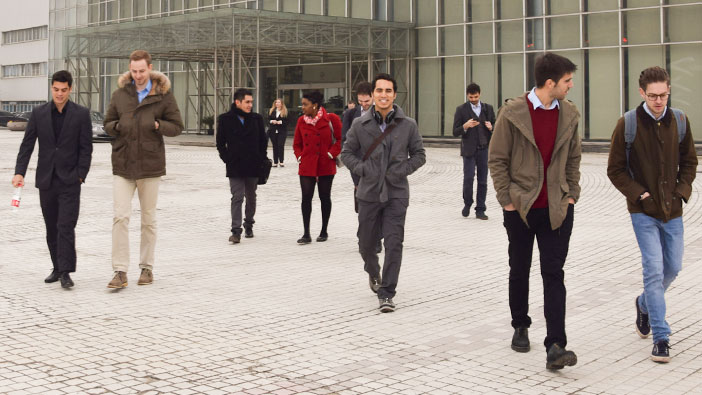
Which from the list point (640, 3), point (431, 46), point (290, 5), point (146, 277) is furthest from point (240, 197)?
point (290, 5)

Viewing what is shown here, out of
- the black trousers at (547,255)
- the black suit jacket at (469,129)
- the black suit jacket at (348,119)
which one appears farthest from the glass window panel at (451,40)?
the black trousers at (547,255)

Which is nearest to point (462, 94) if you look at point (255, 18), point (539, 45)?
point (539, 45)

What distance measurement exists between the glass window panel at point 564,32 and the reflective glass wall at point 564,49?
36mm

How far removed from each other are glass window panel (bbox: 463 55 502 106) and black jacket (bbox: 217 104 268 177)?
25.4 meters

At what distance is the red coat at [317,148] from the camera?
1077 cm

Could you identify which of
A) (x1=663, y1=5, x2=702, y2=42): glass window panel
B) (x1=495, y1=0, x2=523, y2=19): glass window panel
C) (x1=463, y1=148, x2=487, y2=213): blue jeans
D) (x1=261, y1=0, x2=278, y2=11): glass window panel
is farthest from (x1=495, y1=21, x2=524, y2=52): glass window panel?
(x1=463, y1=148, x2=487, y2=213): blue jeans

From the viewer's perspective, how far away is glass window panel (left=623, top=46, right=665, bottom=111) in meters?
31.3

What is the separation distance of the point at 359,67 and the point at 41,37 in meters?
33.5

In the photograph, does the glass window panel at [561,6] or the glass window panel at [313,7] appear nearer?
the glass window panel at [561,6]

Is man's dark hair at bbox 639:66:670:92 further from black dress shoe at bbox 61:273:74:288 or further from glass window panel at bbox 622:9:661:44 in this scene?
glass window panel at bbox 622:9:661:44

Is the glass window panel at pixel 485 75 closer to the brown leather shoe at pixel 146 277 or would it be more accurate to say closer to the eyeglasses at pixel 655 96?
the brown leather shoe at pixel 146 277

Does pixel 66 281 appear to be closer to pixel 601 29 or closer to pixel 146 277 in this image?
pixel 146 277

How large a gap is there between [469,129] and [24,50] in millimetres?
58445

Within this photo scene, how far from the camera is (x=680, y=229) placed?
19.2ft
